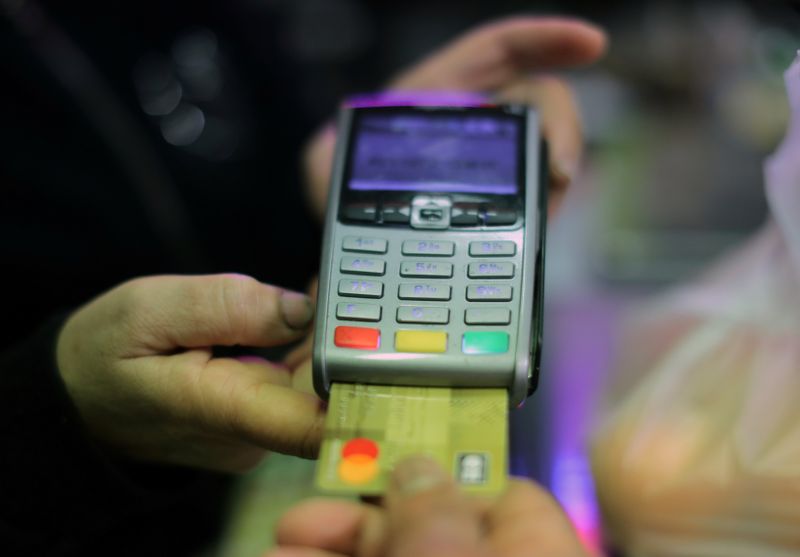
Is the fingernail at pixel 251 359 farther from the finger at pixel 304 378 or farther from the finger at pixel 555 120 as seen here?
the finger at pixel 555 120

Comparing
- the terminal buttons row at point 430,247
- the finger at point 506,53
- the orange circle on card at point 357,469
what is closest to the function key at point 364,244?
the terminal buttons row at point 430,247

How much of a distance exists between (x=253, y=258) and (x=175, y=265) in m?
0.07

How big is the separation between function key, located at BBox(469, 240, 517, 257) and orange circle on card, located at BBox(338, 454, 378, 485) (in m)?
0.12

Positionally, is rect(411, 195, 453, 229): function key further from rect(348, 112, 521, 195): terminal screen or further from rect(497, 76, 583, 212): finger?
rect(497, 76, 583, 212): finger

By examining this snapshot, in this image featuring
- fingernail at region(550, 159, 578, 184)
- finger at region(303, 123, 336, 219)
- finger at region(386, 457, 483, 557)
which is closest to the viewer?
finger at region(386, 457, 483, 557)

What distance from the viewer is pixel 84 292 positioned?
0.51 metres

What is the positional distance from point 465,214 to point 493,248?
0.03m

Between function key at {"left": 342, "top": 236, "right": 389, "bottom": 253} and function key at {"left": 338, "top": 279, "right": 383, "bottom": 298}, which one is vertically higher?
function key at {"left": 342, "top": 236, "right": 389, "bottom": 253}

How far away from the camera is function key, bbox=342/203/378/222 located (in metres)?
0.37

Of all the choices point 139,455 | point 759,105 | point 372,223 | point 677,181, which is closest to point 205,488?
point 139,455

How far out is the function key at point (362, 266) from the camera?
356mm

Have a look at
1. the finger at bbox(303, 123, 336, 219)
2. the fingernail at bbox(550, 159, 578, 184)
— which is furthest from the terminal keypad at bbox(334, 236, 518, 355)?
the finger at bbox(303, 123, 336, 219)

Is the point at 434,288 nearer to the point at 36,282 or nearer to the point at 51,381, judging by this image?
the point at 51,381

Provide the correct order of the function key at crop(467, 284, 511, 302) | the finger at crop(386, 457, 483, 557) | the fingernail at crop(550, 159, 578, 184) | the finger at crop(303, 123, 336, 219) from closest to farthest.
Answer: the finger at crop(386, 457, 483, 557) < the function key at crop(467, 284, 511, 302) < the fingernail at crop(550, 159, 578, 184) < the finger at crop(303, 123, 336, 219)
